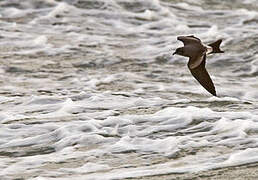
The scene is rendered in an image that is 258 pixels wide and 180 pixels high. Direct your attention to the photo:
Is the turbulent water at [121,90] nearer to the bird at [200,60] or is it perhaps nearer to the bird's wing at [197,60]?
the bird at [200,60]

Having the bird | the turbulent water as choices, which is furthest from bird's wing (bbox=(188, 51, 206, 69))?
the turbulent water

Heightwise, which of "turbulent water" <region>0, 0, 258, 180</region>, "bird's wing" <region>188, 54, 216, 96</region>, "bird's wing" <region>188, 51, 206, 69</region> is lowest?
"turbulent water" <region>0, 0, 258, 180</region>

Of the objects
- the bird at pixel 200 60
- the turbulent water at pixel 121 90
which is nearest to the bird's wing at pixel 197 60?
the bird at pixel 200 60

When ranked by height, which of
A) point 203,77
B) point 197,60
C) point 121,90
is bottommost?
point 121,90

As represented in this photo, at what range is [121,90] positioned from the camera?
792 cm

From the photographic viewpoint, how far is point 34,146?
6.08m

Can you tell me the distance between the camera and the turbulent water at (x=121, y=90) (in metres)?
5.72

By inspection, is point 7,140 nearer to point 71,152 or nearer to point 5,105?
point 71,152

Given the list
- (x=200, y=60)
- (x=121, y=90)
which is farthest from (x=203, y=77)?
(x=121, y=90)

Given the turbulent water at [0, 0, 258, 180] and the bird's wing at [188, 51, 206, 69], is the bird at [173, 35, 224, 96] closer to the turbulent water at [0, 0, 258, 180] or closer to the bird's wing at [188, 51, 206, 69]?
the bird's wing at [188, 51, 206, 69]

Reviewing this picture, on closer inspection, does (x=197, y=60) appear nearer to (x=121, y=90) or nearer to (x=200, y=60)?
(x=200, y=60)

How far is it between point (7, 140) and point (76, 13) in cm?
529

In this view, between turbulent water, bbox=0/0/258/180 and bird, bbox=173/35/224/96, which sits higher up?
bird, bbox=173/35/224/96

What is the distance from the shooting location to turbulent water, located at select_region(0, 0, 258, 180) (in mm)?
5723
